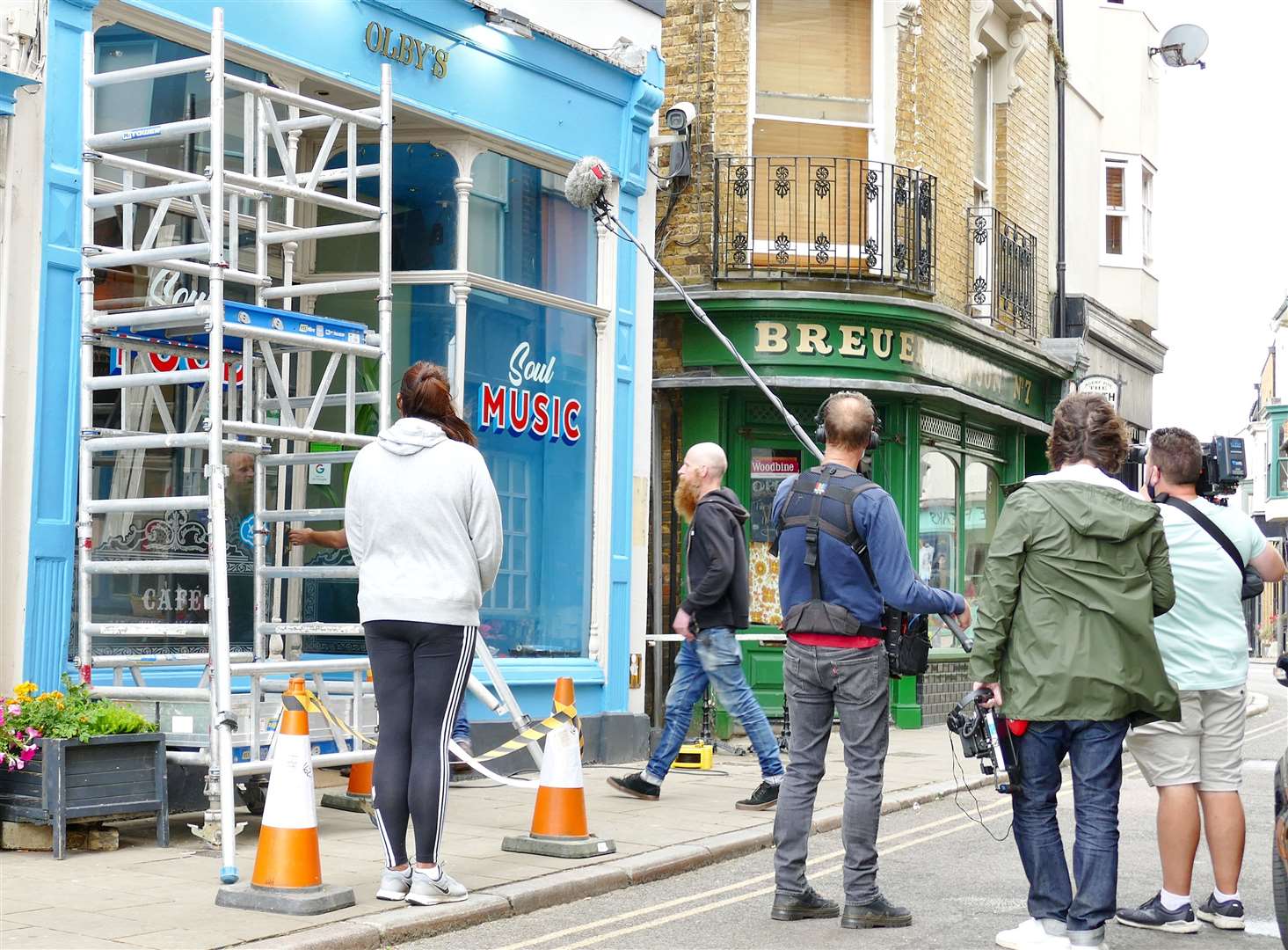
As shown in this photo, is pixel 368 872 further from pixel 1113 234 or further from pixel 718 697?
pixel 1113 234

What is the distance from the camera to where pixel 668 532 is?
14578 millimetres

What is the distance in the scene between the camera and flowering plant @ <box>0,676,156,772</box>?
6.96 metres

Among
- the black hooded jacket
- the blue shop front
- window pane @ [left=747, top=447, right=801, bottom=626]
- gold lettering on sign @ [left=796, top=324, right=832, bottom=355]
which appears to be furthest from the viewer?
window pane @ [left=747, top=447, right=801, bottom=626]

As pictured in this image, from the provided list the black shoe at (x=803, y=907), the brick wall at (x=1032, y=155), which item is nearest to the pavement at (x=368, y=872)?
the black shoe at (x=803, y=907)

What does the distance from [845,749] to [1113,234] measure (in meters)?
17.9

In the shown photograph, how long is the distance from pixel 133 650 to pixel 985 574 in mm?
4856

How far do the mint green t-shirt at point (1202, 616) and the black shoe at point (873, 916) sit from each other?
1.43 meters

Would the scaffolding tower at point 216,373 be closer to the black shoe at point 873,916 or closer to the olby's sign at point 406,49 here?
the olby's sign at point 406,49

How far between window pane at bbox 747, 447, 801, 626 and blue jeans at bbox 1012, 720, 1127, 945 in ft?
30.3

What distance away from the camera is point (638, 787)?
9414mm

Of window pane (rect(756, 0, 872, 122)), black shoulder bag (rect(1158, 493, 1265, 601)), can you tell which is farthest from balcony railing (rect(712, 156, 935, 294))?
black shoulder bag (rect(1158, 493, 1265, 601))

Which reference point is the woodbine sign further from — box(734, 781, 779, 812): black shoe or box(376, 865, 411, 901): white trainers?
box(376, 865, 411, 901): white trainers

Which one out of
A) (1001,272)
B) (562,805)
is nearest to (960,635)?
(562,805)

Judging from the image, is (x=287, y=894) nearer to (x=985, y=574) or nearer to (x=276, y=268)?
(x=985, y=574)
